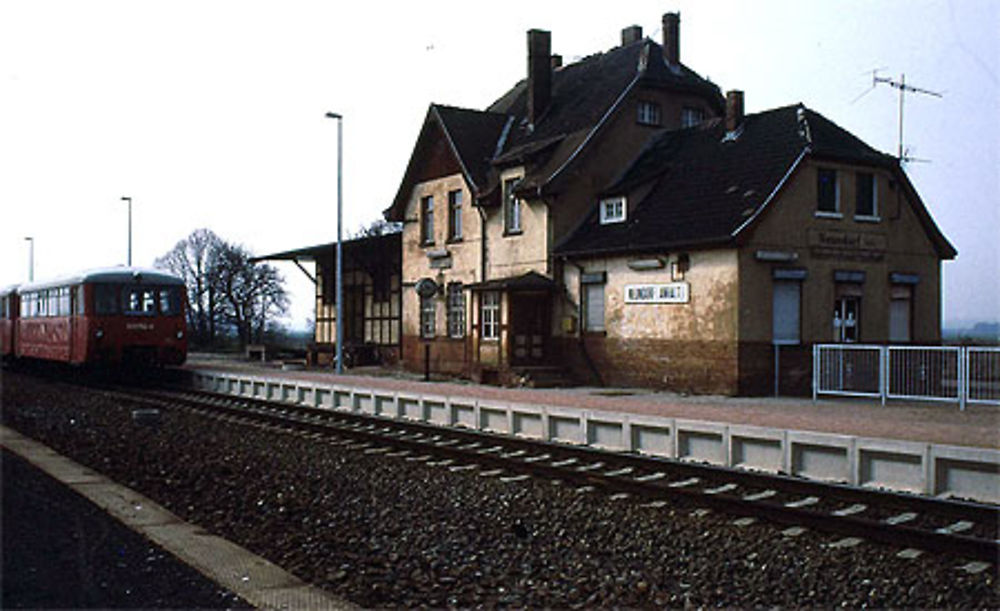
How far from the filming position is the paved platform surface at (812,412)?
13.3m

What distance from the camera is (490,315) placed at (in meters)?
28.6

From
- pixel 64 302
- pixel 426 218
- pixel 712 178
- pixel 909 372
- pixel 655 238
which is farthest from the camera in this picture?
pixel 426 218

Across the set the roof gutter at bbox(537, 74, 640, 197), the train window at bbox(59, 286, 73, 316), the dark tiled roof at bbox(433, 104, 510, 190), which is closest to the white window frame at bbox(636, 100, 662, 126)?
the roof gutter at bbox(537, 74, 640, 197)

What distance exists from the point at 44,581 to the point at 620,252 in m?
19.3

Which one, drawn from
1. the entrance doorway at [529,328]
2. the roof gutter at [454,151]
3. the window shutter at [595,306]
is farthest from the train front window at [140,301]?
the window shutter at [595,306]

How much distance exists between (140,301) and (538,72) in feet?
46.2

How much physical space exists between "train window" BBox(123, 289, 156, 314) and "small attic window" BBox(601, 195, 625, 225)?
12444 millimetres

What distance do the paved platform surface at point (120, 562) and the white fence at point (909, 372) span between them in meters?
14.8

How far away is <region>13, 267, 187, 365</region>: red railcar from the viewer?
25266 mm

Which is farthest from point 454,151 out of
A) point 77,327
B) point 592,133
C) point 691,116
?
point 77,327

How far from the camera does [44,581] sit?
239 inches

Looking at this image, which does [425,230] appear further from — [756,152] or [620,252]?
[756,152]

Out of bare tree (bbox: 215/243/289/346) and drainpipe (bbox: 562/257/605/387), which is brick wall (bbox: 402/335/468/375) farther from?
bare tree (bbox: 215/243/289/346)

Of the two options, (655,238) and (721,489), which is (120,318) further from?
(721,489)
